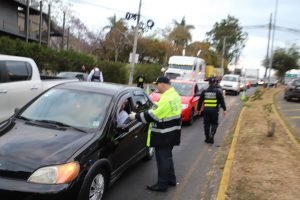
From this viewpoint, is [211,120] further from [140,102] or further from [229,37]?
[229,37]

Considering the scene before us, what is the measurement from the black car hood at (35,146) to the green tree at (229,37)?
11242 cm

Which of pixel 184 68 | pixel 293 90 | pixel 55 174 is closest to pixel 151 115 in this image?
pixel 55 174

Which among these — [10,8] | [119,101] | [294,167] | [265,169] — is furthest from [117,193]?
[10,8]

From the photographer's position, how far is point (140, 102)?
743cm

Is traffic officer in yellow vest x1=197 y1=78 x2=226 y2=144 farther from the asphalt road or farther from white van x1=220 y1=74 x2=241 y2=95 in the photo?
white van x1=220 y1=74 x2=241 y2=95

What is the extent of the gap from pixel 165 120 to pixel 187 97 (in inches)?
327

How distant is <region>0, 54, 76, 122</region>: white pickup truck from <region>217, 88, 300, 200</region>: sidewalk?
181 inches

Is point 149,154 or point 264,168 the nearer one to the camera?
point 264,168

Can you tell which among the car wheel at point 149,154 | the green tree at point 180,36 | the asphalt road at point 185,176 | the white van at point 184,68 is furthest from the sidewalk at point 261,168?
the green tree at point 180,36

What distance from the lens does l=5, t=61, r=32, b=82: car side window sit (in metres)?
9.05

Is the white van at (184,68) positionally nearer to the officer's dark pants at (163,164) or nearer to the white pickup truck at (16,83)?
the white pickup truck at (16,83)

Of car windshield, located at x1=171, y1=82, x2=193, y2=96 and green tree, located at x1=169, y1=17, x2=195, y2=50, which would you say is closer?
car windshield, located at x1=171, y1=82, x2=193, y2=96

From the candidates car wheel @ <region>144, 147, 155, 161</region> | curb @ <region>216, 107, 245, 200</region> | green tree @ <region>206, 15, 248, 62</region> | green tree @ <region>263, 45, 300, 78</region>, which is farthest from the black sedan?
green tree @ <region>206, 15, 248, 62</region>

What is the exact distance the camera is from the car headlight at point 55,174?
4.60 metres
